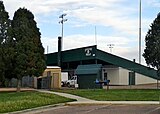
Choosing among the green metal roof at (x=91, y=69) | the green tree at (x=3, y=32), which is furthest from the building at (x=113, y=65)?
the green tree at (x=3, y=32)

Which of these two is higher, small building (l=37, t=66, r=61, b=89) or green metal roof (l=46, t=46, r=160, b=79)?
green metal roof (l=46, t=46, r=160, b=79)

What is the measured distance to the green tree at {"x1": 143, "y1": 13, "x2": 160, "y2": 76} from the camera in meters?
34.9

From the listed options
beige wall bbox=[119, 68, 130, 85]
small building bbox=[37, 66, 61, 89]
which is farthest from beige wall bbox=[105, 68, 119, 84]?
small building bbox=[37, 66, 61, 89]

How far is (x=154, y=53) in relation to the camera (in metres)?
35.0

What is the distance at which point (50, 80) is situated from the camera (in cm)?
4631

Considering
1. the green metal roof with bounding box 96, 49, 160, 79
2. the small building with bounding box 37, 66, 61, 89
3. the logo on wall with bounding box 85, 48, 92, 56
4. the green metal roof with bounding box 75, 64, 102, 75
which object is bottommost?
the small building with bounding box 37, 66, 61, 89

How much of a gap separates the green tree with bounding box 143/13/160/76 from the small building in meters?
13.3

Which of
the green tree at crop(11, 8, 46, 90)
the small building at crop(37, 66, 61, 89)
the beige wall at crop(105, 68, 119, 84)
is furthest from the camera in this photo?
the beige wall at crop(105, 68, 119, 84)

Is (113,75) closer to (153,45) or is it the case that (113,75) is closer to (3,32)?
(153,45)

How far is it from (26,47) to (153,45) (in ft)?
36.4

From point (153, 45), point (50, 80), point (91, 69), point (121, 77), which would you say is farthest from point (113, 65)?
point (153, 45)

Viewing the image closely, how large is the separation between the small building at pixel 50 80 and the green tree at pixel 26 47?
8.90m

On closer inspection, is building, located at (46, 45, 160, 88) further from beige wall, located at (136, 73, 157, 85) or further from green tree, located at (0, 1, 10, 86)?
green tree, located at (0, 1, 10, 86)

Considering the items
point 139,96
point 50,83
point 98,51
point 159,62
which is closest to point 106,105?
point 139,96
